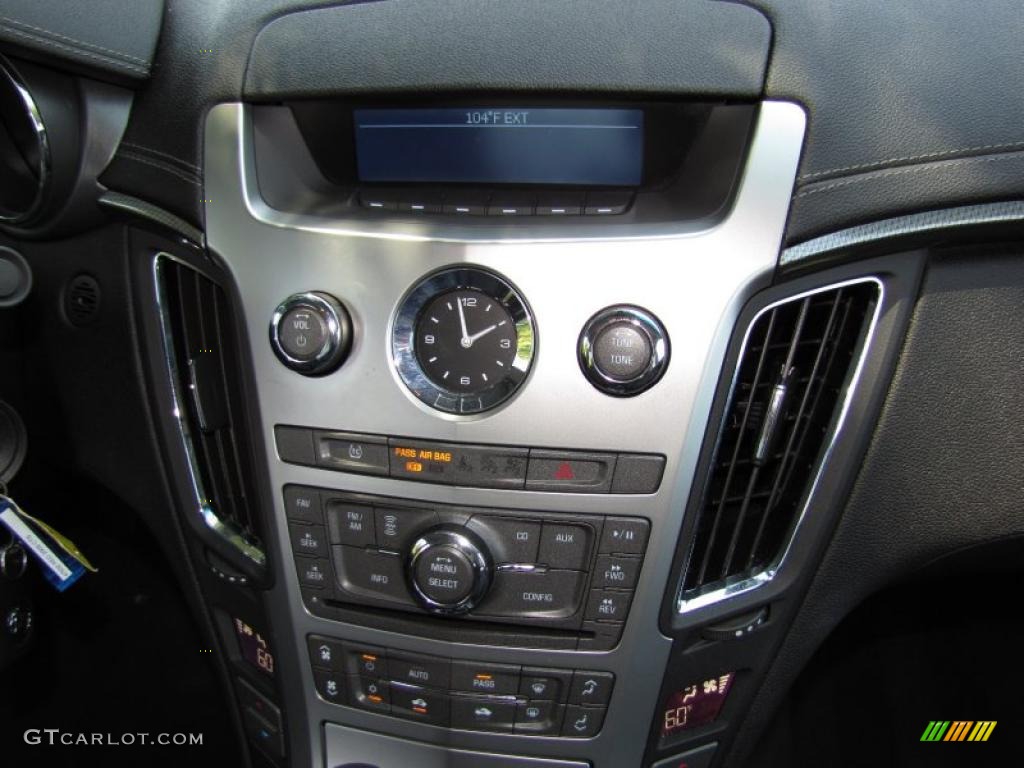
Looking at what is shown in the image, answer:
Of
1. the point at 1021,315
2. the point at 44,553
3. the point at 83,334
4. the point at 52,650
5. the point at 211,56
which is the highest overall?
the point at 211,56

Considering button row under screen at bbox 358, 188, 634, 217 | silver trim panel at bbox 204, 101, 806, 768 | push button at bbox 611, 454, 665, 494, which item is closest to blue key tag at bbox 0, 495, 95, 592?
silver trim panel at bbox 204, 101, 806, 768

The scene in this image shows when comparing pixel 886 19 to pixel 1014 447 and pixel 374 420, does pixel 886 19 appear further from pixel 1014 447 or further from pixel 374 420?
pixel 374 420

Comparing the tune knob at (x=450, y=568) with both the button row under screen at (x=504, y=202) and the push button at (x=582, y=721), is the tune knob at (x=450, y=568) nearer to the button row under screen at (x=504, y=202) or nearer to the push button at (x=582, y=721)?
the push button at (x=582, y=721)

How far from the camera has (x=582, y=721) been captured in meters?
1.23

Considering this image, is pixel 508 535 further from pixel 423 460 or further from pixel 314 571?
pixel 314 571

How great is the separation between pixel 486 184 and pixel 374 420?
31 cm

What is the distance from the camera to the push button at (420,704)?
48.6 inches

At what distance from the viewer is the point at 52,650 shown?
176cm

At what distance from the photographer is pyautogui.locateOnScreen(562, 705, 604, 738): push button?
122 cm

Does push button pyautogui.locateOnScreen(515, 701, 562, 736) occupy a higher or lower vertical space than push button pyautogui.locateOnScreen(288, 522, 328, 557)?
lower

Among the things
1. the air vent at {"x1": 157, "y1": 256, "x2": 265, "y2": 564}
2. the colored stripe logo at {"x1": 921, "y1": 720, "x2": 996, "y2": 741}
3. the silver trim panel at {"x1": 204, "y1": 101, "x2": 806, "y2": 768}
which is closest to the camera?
the silver trim panel at {"x1": 204, "y1": 101, "x2": 806, "y2": 768}

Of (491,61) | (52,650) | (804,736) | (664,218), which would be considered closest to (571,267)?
(664,218)

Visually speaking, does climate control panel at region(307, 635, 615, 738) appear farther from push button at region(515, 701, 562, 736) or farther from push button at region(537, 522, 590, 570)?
push button at region(537, 522, 590, 570)

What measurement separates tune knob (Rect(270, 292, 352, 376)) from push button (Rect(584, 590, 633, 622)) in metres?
0.42
